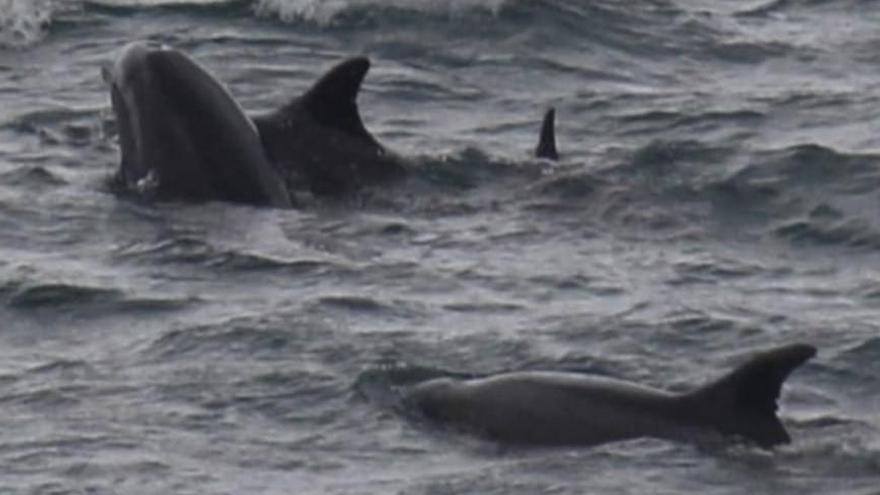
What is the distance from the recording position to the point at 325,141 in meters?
21.4

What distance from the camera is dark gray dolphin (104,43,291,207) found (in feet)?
67.5

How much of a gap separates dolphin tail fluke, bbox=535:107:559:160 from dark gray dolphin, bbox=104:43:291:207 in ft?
6.41

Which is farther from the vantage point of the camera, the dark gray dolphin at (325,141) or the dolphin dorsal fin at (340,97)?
the dark gray dolphin at (325,141)

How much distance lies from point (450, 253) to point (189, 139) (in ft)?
6.83

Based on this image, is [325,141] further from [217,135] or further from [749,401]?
[749,401]

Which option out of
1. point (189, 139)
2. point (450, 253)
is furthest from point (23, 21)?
point (450, 253)

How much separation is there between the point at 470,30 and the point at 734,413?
11.1m

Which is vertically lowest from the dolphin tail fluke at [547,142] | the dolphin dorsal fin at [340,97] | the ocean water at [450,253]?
the ocean water at [450,253]

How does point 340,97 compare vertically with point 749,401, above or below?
above

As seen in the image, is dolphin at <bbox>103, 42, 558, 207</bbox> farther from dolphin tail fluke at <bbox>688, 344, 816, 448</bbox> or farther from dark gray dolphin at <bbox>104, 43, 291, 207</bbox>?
dolphin tail fluke at <bbox>688, 344, 816, 448</bbox>

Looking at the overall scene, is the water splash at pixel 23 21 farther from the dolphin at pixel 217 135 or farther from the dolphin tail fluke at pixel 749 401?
the dolphin tail fluke at pixel 749 401

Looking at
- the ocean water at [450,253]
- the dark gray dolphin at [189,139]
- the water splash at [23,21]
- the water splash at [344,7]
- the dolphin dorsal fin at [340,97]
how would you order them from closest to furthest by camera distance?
the ocean water at [450,253]
the dark gray dolphin at [189,139]
the dolphin dorsal fin at [340,97]
the water splash at [23,21]
the water splash at [344,7]

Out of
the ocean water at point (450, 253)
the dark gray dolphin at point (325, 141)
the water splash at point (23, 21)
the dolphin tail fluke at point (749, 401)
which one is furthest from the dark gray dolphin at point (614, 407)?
the water splash at point (23, 21)

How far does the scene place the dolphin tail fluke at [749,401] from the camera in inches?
603
